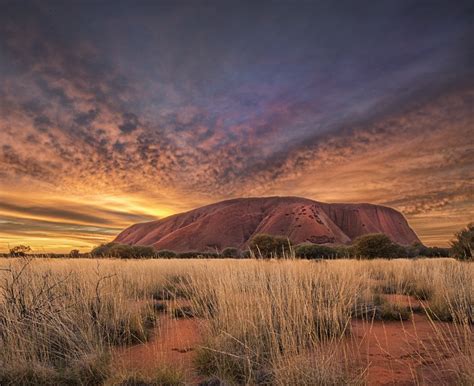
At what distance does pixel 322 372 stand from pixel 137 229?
111103mm

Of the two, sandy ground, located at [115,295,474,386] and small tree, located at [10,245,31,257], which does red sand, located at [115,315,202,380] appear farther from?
small tree, located at [10,245,31,257]

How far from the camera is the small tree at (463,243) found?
Answer: 42.6 feet

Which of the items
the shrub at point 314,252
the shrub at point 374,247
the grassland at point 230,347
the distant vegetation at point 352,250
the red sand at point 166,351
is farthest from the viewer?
the shrub at point 314,252

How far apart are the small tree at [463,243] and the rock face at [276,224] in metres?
42.5

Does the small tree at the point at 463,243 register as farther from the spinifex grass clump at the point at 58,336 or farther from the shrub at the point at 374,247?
the spinifex grass clump at the point at 58,336

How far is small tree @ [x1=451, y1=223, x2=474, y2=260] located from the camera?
42.6 ft

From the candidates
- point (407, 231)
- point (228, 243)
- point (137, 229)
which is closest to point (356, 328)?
point (228, 243)

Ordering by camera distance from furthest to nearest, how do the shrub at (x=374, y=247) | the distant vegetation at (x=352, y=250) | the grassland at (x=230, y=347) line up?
the shrub at (x=374, y=247), the distant vegetation at (x=352, y=250), the grassland at (x=230, y=347)

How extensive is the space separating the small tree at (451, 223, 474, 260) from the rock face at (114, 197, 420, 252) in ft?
139

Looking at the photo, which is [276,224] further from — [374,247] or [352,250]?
[374,247]

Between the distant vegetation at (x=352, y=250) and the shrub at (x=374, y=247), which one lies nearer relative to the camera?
the distant vegetation at (x=352, y=250)

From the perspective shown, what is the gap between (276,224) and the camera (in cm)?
6812

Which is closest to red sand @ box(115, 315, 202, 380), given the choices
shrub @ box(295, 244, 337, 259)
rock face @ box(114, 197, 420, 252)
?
shrub @ box(295, 244, 337, 259)

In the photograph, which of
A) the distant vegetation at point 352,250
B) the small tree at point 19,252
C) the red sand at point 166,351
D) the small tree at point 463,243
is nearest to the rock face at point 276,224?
the distant vegetation at point 352,250
